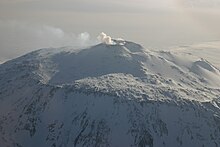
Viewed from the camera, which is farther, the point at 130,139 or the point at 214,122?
the point at 214,122

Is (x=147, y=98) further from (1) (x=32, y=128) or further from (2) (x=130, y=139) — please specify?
(1) (x=32, y=128)

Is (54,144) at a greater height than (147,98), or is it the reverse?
(147,98)

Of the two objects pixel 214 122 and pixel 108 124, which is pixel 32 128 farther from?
pixel 214 122

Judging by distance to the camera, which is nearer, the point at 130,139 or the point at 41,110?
the point at 130,139

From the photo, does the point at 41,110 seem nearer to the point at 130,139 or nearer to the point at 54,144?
the point at 54,144

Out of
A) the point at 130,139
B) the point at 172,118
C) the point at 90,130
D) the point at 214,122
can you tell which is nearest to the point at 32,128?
the point at 90,130

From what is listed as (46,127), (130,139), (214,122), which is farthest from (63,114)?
(214,122)

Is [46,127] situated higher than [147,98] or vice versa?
[147,98]

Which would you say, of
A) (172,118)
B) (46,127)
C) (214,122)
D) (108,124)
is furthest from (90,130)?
(214,122)
